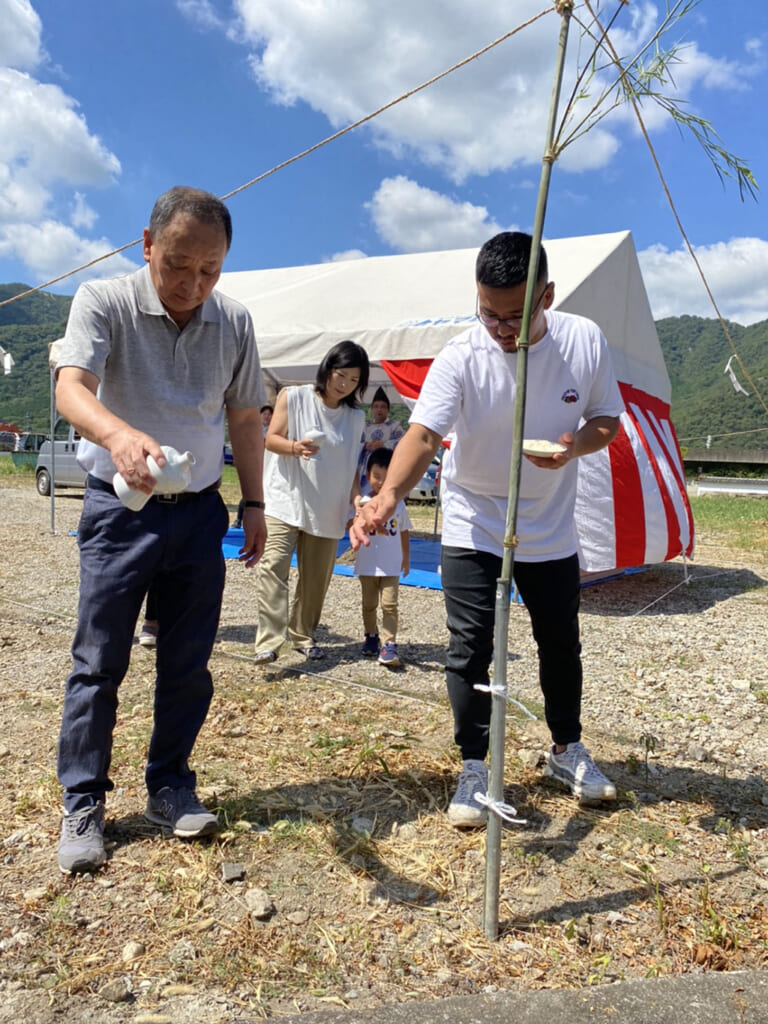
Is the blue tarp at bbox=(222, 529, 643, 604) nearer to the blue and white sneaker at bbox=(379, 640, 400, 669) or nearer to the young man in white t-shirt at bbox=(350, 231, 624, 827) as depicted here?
the blue and white sneaker at bbox=(379, 640, 400, 669)

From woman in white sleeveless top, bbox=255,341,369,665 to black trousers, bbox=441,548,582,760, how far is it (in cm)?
193

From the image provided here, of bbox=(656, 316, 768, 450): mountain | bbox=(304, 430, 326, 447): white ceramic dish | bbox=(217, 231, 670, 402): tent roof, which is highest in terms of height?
bbox=(656, 316, 768, 450): mountain

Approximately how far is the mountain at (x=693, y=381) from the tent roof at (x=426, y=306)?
880 inches

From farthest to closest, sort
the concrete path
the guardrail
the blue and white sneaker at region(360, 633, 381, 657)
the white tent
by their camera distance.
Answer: the guardrail → the white tent → the blue and white sneaker at region(360, 633, 381, 657) → the concrete path

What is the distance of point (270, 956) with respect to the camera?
5.96 ft

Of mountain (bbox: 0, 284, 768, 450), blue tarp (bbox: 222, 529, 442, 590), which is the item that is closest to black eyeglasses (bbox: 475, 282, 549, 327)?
blue tarp (bbox: 222, 529, 442, 590)

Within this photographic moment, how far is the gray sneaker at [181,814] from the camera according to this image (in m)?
2.28

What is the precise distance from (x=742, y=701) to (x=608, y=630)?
1774 mm

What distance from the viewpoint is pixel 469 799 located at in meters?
2.47

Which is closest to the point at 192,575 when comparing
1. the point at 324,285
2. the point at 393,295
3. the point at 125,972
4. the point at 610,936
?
the point at 125,972

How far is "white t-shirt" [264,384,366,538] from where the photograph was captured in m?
4.40

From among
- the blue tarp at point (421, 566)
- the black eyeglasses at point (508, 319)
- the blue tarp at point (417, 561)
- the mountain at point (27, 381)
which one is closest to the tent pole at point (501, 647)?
the black eyeglasses at point (508, 319)

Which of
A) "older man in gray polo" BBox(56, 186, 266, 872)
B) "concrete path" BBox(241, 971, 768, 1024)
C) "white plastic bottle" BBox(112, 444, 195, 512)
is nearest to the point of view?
"concrete path" BBox(241, 971, 768, 1024)

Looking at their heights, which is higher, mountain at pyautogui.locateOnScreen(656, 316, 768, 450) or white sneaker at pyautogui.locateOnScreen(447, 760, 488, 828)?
mountain at pyautogui.locateOnScreen(656, 316, 768, 450)
